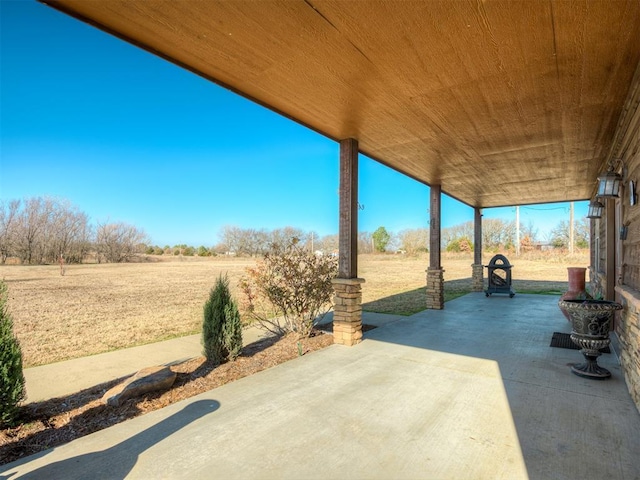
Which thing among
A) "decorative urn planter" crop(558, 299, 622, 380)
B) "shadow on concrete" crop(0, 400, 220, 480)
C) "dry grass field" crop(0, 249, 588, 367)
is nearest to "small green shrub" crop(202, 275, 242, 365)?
"dry grass field" crop(0, 249, 588, 367)

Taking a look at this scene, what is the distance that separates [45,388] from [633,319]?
6044mm

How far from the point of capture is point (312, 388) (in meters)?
3.42

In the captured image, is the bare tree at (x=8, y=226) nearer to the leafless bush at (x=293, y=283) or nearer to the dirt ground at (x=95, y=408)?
the leafless bush at (x=293, y=283)

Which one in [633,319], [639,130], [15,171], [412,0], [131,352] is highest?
[15,171]

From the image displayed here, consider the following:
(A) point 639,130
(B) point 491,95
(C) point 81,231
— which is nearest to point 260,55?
(B) point 491,95

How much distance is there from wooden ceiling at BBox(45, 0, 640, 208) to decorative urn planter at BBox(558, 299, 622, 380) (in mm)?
2231

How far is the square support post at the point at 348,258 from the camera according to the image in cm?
498

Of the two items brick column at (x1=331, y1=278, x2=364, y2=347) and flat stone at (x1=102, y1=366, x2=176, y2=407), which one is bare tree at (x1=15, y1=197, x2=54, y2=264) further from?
brick column at (x1=331, y1=278, x2=364, y2=347)

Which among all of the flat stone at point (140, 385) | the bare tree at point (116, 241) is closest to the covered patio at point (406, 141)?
the flat stone at point (140, 385)

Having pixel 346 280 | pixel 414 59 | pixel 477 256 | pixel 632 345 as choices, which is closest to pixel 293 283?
pixel 346 280

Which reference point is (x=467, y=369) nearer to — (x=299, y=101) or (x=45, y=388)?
(x=299, y=101)

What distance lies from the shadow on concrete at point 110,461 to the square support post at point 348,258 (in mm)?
2767

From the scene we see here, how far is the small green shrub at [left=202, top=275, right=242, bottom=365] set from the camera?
4.07m

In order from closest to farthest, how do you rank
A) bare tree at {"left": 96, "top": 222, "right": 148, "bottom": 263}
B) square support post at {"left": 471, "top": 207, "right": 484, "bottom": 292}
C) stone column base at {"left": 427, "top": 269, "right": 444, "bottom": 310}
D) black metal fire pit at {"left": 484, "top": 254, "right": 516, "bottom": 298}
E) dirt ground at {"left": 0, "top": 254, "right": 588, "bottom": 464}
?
dirt ground at {"left": 0, "top": 254, "right": 588, "bottom": 464} < stone column base at {"left": 427, "top": 269, "right": 444, "bottom": 310} < black metal fire pit at {"left": 484, "top": 254, "right": 516, "bottom": 298} < square support post at {"left": 471, "top": 207, "right": 484, "bottom": 292} < bare tree at {"left": 96, "top": 222, "right": 148, "bottom": 263}
